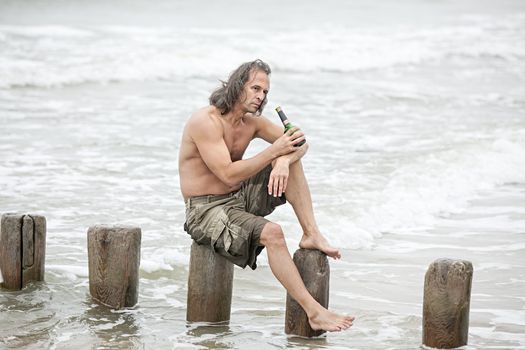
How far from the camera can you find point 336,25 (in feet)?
106

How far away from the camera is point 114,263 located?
20.3ft

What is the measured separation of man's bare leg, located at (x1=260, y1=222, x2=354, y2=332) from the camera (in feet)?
19.0

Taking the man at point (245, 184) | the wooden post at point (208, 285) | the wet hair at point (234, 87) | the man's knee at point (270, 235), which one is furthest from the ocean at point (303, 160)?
the wet hair at point (234, 87)

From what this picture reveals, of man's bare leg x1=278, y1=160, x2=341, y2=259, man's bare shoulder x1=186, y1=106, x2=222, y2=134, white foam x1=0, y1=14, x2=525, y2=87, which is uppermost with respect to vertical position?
white foam x1=0, y1=14, x2=525, y2=87

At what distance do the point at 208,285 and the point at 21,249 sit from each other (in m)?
1.36

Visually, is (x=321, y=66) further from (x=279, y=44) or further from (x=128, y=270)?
(x=128, y=270)

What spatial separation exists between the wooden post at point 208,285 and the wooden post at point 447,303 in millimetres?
1230

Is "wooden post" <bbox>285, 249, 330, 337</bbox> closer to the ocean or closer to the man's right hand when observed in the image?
the ocean

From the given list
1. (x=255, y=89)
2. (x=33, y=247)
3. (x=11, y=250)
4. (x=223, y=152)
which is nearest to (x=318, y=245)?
(x=223, y=152)

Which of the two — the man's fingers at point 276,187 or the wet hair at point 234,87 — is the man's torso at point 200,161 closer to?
the wet hair at point 234,87

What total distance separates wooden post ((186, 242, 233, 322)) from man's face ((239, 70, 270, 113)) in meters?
1.00

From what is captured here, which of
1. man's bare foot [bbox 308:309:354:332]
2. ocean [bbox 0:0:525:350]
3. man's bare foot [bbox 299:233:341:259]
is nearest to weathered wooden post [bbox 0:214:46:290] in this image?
ocean [bbox 0:0:525:350]

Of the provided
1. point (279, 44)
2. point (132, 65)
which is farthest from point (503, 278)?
point (279, 44)

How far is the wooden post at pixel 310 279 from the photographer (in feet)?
19.2
